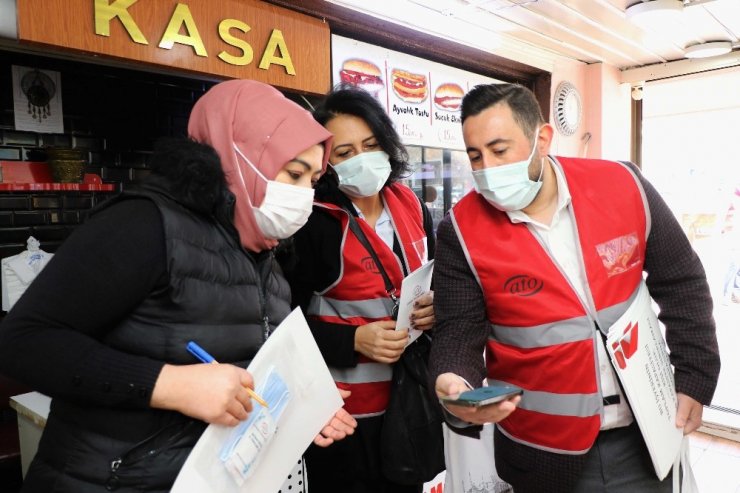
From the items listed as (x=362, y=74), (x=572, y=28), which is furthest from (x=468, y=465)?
(x=572, y=28)

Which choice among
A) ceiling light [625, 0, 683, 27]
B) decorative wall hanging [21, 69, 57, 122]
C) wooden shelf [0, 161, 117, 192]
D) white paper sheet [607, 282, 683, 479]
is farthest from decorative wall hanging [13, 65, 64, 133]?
ceiling light [625, 0, 683, 27]

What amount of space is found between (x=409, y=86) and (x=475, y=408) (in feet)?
10.7

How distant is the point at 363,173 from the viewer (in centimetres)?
160

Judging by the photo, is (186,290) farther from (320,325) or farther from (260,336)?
(320,325)

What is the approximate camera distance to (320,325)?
1.53 m

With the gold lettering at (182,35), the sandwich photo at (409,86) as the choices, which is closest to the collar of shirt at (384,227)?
the gold lettering at (182,35)

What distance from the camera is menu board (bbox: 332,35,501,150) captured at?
338 centimetres

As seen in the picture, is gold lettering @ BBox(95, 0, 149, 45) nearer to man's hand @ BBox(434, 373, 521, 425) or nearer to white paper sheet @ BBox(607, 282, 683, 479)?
man's hand @ BBox(434, 373, 521, 425)

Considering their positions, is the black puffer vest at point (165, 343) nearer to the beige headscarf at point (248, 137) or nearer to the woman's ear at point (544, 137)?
the beige headscarf at point (248, 137)

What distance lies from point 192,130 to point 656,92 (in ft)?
17.8

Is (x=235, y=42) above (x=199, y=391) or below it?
above

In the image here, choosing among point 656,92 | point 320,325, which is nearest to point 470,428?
point 320,325

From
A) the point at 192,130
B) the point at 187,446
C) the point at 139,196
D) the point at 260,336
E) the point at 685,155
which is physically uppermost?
the point at 685,155

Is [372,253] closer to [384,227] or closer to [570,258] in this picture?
[384,227]
